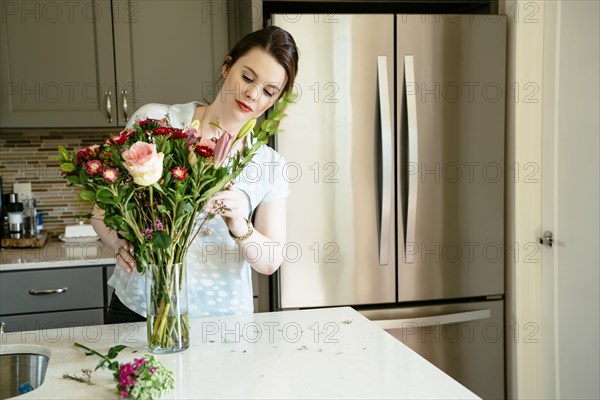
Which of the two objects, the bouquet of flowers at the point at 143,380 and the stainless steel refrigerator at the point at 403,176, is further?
the stainless steel refrigerator at the point at 403,176

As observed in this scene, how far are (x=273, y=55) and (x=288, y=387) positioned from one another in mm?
859

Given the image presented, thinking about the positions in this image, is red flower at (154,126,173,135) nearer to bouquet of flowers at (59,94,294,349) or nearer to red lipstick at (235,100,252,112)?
bouquet of flowers at (59,94,294,349)

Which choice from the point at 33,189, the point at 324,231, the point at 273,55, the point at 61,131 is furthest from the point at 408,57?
the point at 33,189

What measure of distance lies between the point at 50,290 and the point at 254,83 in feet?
4.65

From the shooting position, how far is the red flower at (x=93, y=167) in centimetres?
115

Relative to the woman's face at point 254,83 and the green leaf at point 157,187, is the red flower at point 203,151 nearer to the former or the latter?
the green leaf at point 157,187

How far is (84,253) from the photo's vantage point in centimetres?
273

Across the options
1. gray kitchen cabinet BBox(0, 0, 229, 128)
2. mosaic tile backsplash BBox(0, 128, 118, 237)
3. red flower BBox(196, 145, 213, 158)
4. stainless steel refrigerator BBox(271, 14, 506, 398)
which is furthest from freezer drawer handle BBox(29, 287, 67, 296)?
red flower BBox(196, 145, 213, 158)

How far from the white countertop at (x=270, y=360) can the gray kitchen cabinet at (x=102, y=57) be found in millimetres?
1533

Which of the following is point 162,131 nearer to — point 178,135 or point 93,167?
point 178,135

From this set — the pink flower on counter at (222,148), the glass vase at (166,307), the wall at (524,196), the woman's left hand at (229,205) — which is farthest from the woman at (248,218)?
the wall at (524,196)

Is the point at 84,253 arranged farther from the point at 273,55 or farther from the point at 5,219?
the point at 273,55

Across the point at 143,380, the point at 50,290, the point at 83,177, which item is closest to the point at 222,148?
the point at 83,177

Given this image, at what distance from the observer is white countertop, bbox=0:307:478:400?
1.15 m
